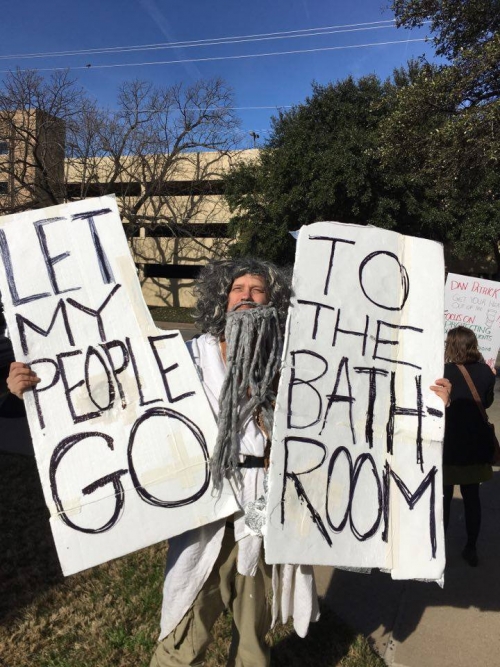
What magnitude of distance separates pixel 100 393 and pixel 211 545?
0.66 metres

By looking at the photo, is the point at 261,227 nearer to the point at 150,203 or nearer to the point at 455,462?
the point at 150,203

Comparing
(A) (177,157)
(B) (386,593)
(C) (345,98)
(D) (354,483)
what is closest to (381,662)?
(B) (386,593)

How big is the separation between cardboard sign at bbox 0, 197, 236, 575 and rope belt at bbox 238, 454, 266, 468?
12 centimetres

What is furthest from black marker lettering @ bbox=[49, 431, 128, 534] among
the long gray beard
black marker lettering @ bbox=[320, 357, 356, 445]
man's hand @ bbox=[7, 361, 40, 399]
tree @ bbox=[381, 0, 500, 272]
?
tree @ bbox=[381, 0, 500, 272]

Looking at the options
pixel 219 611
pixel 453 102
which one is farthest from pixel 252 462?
pixel 453 102

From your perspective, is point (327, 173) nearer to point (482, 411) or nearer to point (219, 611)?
point (482, 411)

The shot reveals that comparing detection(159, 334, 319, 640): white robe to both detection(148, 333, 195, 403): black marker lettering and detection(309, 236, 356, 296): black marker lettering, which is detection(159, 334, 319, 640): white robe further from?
detection(309, 236, 356, 296): black marker lettering

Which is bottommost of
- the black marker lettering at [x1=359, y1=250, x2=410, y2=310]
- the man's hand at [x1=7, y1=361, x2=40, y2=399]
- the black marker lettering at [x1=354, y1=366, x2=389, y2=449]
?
the black marker lettering at [x1=354, y1=366, x2=389, y2=449]

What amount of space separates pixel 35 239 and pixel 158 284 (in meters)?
24.7

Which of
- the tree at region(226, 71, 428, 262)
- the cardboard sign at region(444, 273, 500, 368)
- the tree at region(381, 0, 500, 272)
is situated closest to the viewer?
the cardboard sign at region(444, 273, 500, 368)

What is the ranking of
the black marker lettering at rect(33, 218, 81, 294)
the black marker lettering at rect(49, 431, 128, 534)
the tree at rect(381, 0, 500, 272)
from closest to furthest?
the black marker lettering at rect(49, 431, 128, 534) < the black marker lettering at rect(33, 218, 81, 294) < the tree at rect(381, 0, 500, 272)

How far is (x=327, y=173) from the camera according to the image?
46.1 ft

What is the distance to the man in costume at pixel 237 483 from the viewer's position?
164 cm

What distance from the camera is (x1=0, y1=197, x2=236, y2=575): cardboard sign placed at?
1.50 metres
